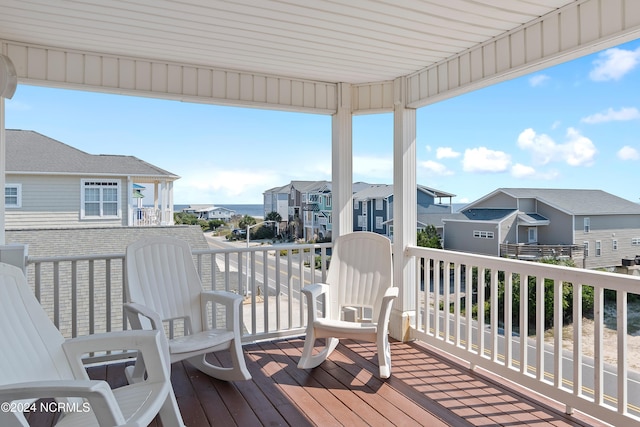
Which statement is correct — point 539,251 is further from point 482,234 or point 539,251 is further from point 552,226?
point 482,234

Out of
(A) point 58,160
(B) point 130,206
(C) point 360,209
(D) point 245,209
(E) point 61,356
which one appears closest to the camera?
(E) point 61,356

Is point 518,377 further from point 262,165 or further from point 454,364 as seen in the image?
point 262,165

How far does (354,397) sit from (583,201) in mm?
2128

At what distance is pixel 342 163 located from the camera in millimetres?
4297

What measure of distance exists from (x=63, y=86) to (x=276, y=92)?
1808mm

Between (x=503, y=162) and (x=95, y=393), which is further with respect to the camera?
(x=503, y=162)

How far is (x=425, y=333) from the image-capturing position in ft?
12.7

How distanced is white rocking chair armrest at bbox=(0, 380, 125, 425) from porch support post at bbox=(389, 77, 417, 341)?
3.01 metres

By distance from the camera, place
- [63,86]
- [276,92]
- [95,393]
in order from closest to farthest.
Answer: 1. [95,393]
2. [63,86]
3. [276,92]

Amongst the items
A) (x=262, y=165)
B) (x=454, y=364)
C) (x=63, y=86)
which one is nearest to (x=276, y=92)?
(x=63, y=86)

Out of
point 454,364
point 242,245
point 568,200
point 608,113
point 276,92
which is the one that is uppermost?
point 276,92

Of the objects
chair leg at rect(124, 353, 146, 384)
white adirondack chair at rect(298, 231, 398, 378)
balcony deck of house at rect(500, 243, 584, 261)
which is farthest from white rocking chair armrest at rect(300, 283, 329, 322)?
balcony deck of house at rect(500, 243, 584, 261)

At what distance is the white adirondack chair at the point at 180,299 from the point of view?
9.47 feet

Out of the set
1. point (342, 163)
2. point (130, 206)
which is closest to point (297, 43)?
point (342, 163)
